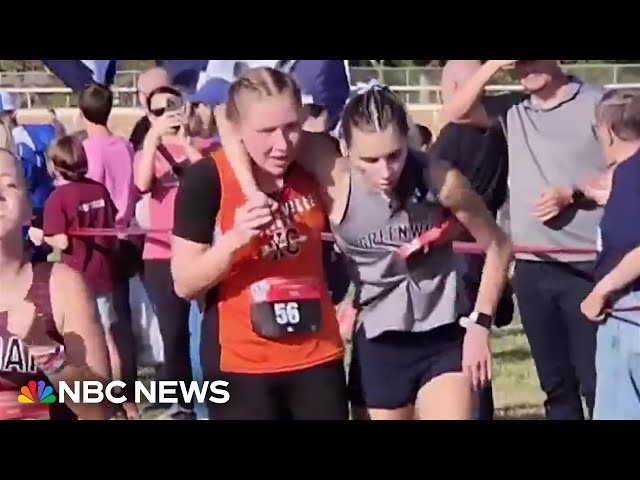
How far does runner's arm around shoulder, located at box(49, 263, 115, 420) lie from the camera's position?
169 inches

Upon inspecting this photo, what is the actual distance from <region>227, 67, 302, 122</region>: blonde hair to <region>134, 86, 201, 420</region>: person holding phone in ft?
0.65

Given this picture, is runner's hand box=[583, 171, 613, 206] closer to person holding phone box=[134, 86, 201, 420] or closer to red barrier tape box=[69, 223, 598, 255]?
red barrier tape box=[69, 223, 598, 255]

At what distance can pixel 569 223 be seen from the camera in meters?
4.24

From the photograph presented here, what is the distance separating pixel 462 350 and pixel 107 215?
133cm

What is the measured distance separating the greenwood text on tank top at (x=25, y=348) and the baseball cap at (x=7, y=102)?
0.56 m

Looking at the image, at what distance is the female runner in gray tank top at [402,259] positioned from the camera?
413cm

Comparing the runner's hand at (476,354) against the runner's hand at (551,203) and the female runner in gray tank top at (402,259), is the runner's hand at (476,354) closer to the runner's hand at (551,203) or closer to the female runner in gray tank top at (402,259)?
the female runner in gray tank top at (402,259)

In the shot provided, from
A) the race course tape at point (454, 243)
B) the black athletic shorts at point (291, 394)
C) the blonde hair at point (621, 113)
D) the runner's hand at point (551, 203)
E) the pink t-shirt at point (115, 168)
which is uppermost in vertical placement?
the blonde hair at point (621, 113)

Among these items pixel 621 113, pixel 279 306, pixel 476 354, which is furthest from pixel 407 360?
pixel 621 113

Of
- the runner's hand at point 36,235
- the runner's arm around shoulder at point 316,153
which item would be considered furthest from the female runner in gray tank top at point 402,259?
the runner's hand at point 36,235

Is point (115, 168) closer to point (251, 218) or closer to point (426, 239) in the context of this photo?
point (251, 218)

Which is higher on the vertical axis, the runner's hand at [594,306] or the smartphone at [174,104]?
the smartphone at [174,104]
